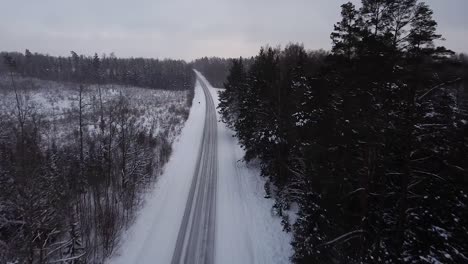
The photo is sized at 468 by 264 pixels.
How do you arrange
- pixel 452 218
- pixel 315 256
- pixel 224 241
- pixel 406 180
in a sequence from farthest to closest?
1. pixel 224 241
2. pixel 315 256
3. pixel 406 180
4. pixel 452 218

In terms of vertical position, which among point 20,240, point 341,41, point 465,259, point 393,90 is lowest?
point 20,240

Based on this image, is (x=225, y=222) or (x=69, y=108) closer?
(x=225, y=222)

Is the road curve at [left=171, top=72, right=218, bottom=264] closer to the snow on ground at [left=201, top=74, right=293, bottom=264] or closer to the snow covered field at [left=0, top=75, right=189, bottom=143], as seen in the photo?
the snow on ground at [left=201, top=74, right=293, bottom=264]

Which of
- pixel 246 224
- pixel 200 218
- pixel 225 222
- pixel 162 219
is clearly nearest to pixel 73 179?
pixel 162 219

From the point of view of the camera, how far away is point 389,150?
9273 mm

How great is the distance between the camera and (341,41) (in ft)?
40.1

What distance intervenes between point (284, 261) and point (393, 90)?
10.2 metres

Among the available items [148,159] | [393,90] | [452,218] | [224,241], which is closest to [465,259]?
[452,218]

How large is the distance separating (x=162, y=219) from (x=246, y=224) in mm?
5959

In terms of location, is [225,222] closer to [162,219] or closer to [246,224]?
[246,224]

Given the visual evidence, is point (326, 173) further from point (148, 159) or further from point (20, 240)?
point (148, 159)

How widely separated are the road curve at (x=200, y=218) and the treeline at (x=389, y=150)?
17.6 ft

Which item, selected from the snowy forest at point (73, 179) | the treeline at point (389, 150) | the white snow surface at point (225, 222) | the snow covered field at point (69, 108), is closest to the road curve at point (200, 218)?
the white snow surface at point (225, 222)

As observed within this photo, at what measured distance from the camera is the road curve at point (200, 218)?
49.1 feet
